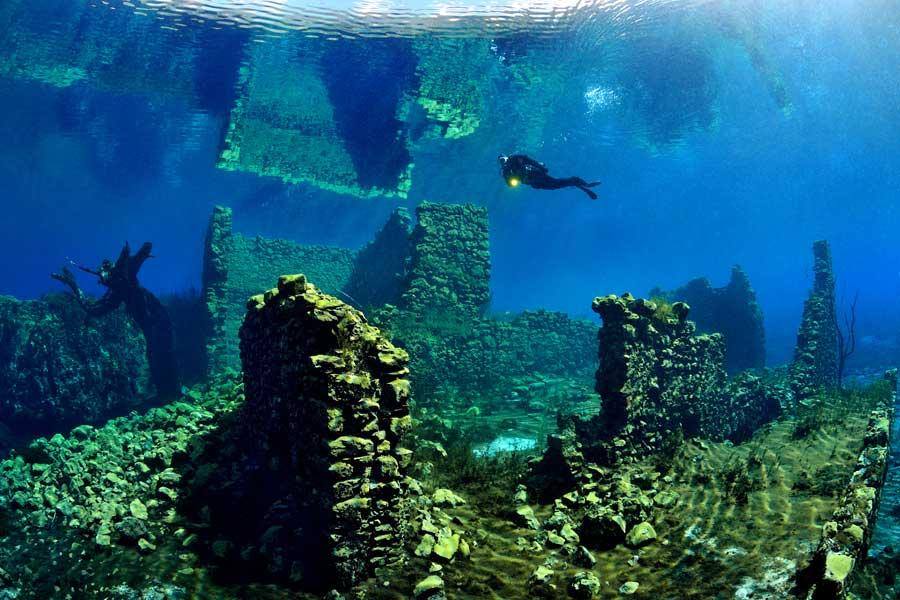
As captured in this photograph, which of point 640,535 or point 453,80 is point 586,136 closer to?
point 453,80

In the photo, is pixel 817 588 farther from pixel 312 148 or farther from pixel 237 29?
pixel 312 148

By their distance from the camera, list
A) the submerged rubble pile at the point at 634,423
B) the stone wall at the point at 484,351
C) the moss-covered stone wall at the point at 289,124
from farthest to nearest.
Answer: the moss-covered stone wall at the point at 289,124, the stone wall at the point at 484,351, the submerged rubble pile at the point at 634,423

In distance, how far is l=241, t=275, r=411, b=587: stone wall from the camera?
539cm

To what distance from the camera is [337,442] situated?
5391 mm

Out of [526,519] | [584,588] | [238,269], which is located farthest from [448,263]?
[584,588]

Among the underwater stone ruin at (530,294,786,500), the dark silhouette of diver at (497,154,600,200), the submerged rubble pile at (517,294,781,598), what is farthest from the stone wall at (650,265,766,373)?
the dark silhouette of diver at (497,154,600,200)

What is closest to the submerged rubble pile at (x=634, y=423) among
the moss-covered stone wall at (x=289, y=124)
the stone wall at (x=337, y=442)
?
the stone wall at (x=337, y=442)

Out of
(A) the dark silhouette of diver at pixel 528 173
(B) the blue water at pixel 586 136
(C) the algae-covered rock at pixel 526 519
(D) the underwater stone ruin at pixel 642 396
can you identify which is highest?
(B) the blue water at pixel 586 136

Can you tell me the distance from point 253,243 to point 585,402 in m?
16.8

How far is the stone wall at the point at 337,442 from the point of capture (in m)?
5.39

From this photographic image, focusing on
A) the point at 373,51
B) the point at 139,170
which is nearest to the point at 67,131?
the point at 139,170

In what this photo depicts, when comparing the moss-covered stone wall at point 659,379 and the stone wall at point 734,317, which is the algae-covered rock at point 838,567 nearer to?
the moss-covered stone wall at point 659,379

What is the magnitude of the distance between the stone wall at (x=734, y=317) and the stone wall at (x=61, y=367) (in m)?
22.0

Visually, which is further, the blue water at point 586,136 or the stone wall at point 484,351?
the blue water at point 586,136
